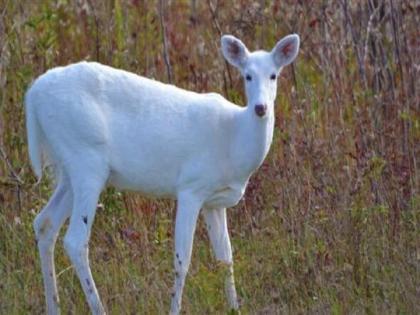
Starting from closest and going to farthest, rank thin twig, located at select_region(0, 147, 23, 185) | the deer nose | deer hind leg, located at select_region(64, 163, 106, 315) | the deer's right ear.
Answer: the deer nose
deer hind leg, located at select_region(64, 163, 106, 315)
the deer's right ear
thin twig, located at select_region(0, 147, 23, 185)

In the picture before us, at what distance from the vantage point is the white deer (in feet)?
20.1

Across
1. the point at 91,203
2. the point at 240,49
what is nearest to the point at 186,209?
the point at 91,203

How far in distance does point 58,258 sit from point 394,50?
2.89 m

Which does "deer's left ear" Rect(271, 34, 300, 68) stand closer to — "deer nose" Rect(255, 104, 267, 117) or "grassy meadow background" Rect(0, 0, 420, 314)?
"deer nose" Rect(255, 104, 267, 117)

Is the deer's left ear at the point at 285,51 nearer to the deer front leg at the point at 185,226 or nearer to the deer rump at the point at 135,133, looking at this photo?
the deer rump at the point at 135,133

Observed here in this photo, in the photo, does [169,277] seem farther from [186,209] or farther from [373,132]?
[373,132]

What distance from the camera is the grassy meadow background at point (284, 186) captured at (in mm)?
6246

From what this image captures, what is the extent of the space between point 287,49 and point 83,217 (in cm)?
137

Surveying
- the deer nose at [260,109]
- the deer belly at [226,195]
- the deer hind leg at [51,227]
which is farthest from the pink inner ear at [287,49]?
the deer hind leg at [51,227]

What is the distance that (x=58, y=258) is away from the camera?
22.7 feet

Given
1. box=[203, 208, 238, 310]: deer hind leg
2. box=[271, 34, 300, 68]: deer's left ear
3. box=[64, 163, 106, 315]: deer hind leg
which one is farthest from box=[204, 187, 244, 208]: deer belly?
box=[271, 34, 300, 68]: deer's left ear

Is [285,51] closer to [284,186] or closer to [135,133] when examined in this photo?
[135,133]

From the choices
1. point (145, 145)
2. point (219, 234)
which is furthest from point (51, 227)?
point (219, 234)

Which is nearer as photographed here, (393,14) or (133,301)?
(133,301)
